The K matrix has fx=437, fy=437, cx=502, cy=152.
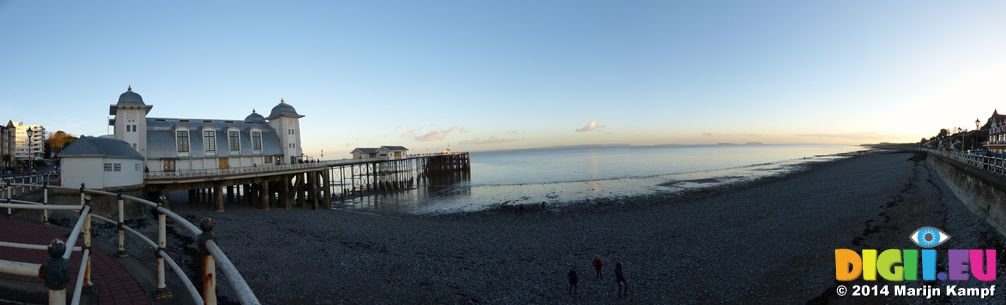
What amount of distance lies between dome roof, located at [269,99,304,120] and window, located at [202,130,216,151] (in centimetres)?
520

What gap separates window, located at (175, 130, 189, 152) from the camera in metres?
31.9

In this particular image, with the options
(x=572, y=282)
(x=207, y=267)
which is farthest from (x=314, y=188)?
(x=207, y=267)

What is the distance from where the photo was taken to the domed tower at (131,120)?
97.2ft

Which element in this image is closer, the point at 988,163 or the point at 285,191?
the point at 988,163

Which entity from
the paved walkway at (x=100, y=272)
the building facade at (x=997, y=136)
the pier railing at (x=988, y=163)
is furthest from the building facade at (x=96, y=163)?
the building facade at (x=997, y=136)

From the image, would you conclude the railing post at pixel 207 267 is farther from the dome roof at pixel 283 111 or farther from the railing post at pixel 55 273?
the dome roof at pixel 283 111

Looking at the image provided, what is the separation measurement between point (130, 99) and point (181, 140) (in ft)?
13.0

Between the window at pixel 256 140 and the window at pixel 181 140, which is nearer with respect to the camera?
the window at pixel 181 140

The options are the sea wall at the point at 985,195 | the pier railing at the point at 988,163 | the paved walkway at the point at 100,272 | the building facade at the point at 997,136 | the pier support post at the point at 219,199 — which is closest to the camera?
the paved walkway at the point at 100,272

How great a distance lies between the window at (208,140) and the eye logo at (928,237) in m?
41.2

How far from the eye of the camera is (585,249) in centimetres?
2033

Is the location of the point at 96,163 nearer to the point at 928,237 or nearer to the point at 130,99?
the point at 130,99

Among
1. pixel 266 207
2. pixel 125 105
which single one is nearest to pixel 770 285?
pixel 266 207

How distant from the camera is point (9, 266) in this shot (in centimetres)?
239
